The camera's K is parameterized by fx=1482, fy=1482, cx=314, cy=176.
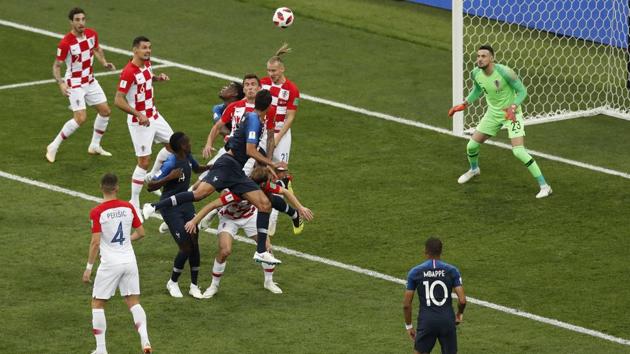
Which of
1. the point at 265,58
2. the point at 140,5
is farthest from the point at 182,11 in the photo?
the point at 265,58

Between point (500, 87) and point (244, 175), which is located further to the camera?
point (500, 87)

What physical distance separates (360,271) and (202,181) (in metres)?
2.32

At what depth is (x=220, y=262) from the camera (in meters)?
17.3

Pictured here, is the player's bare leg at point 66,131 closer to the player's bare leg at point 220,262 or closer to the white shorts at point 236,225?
the white shorts at point 236,225

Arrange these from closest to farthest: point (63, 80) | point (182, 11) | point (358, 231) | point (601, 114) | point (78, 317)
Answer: point (78, 317) → point (358, 231) → point (63, 80) → point (601, 114) → point (182, 11)

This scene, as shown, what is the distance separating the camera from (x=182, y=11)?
1204 inches

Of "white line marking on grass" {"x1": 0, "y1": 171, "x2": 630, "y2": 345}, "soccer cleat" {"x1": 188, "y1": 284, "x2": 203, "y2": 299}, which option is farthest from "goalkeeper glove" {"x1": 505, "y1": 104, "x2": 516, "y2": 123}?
"soccer cleat" {"x1": 188, "y1": 284, "x2": 203, "y2": 299}

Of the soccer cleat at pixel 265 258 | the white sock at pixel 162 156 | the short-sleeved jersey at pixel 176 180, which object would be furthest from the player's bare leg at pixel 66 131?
the soccer cleat at pixel 265 258

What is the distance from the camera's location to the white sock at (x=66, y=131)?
72.8ft

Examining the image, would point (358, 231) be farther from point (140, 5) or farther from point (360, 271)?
point (140, 5)

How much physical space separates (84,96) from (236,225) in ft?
19.0

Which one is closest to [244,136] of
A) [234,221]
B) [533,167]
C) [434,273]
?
[234,221]

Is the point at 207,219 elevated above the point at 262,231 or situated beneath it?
situated beneath

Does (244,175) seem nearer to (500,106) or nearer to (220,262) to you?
(220,262)
